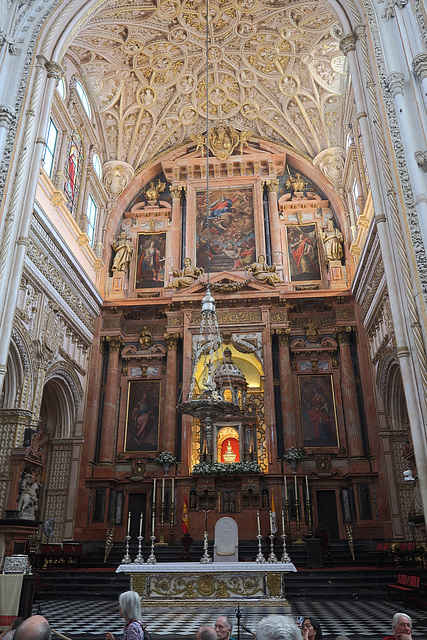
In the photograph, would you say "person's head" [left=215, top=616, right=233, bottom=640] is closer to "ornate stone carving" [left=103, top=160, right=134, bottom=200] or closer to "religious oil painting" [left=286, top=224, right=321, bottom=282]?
"religious oil painting" [left=286, top=224, right=321, bottom=282]

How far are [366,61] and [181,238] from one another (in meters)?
10.8

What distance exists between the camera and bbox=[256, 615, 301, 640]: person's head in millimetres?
2611

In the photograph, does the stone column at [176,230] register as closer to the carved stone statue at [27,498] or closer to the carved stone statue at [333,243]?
the carved stone statue at [333,243]

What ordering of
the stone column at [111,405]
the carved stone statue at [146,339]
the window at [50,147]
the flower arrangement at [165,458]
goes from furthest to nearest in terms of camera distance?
the carved stone statue at [146,339]
the stone column at [111,405]
the flower arrangement at [165,458]
the window at [50,147]

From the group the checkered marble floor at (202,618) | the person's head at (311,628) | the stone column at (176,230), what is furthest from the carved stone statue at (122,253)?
the person's head at (311,628)

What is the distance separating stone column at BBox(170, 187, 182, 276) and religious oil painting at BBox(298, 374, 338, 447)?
6.35 m

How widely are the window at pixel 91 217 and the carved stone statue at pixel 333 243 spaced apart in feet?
27.9

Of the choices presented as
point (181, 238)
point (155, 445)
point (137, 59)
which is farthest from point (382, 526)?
point (137, 59)

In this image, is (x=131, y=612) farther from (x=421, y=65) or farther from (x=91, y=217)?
(x=91, y=217)

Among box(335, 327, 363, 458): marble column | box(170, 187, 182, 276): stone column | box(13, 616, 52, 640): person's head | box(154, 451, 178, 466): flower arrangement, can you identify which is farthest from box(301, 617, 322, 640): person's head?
box(170, 187, 182, 276): stone column

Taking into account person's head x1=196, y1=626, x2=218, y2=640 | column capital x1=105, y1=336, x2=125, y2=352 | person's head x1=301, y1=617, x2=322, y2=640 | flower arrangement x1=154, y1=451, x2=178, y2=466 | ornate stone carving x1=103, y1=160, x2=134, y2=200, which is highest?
ornate stone carving x1=103, y1=160, x2=134, y2=200

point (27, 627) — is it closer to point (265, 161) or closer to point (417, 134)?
point (417, 134)

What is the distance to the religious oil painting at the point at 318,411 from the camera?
57.8 feet

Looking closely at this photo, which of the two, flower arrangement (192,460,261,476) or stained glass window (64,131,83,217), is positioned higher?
stained glass window (64,131,83,217)
